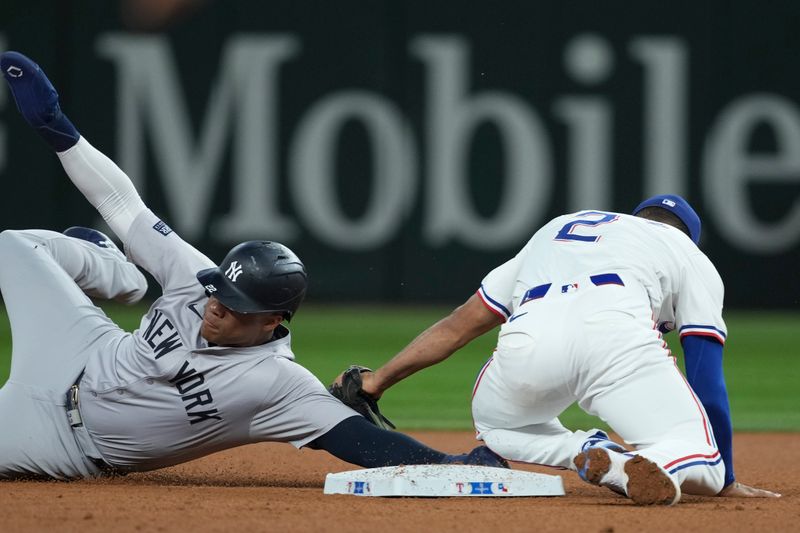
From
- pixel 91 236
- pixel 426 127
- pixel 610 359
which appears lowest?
pixel 426 127

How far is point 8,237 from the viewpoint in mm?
4922

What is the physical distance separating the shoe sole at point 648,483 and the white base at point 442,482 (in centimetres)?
41

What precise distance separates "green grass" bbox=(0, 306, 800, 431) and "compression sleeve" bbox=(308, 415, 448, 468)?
2140mm

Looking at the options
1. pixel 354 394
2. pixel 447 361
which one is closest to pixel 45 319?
pixel 354 394

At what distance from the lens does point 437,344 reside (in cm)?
467

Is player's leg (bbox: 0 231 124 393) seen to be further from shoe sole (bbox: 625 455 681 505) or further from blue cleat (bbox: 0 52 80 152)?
shoe sole (bbox: 625 455 681 505)

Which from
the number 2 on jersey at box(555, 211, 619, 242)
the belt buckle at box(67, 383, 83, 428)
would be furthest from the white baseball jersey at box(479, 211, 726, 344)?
the belt buckle at box(67, 383, 83, 428)

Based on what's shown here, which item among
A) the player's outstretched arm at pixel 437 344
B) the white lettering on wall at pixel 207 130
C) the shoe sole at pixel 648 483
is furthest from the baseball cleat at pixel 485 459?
the white lettering on wall at pixel 207 130

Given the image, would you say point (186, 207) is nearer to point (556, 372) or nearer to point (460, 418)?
point (460, 418)

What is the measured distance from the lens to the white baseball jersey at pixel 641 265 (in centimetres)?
429

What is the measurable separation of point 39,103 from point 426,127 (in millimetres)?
6980

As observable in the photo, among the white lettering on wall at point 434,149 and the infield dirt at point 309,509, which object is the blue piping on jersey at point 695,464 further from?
the white lettering on wall at point 434,149

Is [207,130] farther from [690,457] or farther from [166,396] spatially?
[690,457]

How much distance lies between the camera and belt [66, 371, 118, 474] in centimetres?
441
